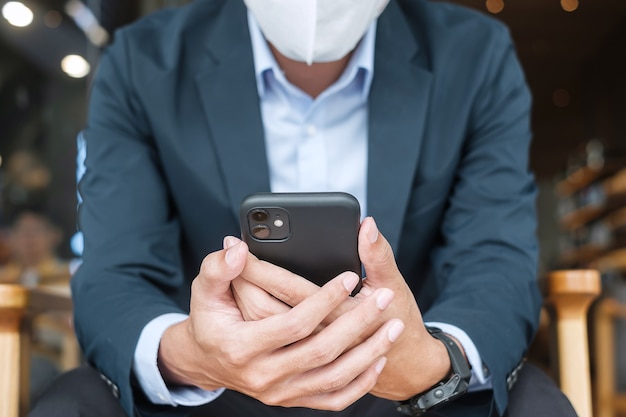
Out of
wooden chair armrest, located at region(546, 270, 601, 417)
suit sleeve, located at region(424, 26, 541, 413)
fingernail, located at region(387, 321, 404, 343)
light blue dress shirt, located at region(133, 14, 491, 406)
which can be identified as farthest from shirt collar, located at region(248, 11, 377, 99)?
Answer: fingernail, located at region(387, 321, 404, 343)

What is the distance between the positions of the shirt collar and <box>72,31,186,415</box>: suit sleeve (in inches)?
7.4

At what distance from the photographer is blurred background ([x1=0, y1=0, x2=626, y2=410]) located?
17.8 feet

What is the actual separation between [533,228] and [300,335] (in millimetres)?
503

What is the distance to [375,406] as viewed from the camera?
982 mm

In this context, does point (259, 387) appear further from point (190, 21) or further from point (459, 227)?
point (190, 21)

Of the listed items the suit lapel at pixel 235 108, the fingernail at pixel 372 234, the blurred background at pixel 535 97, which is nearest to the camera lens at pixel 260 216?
the fingernail at pixel 372 234

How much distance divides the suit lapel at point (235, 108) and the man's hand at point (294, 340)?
0.35 meters

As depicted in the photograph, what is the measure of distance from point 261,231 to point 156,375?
243 millimetres

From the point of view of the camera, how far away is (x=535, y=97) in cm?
1024

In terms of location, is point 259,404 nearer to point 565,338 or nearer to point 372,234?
point 372,234

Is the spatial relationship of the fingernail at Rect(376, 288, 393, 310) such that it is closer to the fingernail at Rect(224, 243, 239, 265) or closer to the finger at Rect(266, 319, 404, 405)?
the finger at Rect(266, 319, 404, 405)

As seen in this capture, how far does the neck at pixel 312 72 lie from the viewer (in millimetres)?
1159

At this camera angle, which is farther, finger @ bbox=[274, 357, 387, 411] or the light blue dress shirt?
the light blue dress shirt

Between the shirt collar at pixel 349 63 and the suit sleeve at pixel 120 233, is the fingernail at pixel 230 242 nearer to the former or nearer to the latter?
the suit sleeve at pixel 120 233
